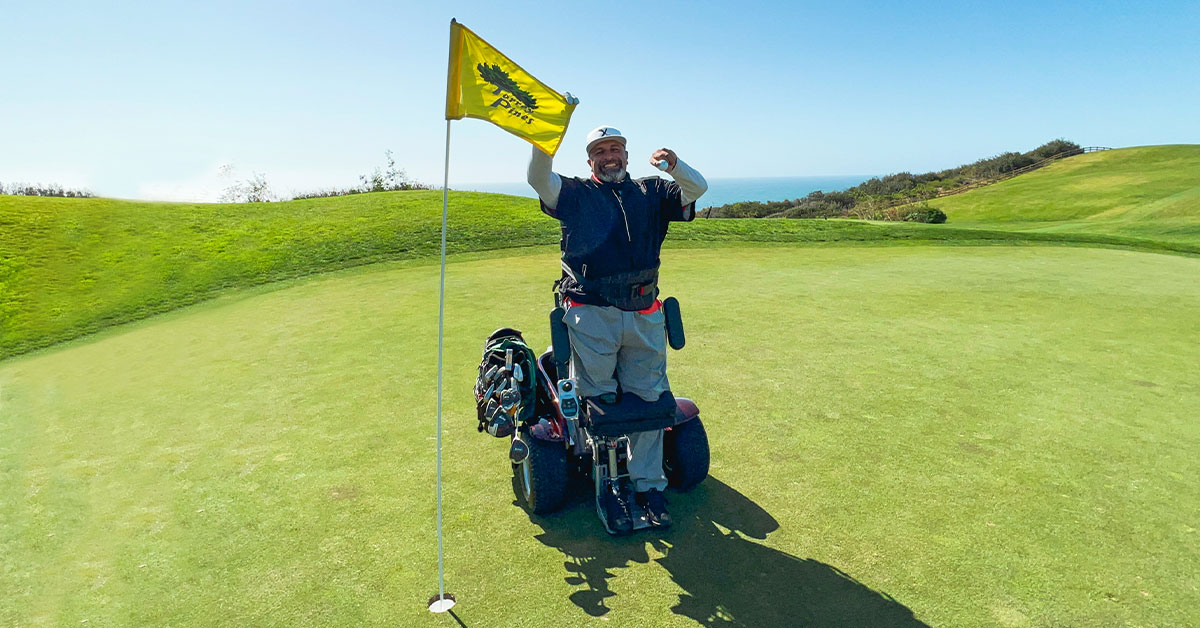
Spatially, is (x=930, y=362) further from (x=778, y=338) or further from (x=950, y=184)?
(x=950, y=184)

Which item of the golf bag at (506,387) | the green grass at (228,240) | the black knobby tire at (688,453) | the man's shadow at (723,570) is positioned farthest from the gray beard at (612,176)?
the green grass at (228,240)

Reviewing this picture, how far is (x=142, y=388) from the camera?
5992 mm

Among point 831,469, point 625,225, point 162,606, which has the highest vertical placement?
point 625,225

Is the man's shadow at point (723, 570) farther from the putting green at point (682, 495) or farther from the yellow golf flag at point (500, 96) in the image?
the yellow golf flag at point (500, 96)

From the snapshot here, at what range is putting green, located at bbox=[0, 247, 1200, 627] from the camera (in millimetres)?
2908

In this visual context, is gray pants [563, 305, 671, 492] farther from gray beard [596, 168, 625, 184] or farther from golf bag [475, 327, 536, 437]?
gray beard [596, 168, 625, 184]

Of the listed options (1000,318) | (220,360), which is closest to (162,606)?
(220,360)

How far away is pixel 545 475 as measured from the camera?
3.59 m

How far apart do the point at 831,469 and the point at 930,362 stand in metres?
2.52

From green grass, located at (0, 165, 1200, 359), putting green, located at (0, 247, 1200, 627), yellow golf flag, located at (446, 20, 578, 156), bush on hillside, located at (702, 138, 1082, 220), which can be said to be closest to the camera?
putting green, located at (0, 247, 1200, 627)

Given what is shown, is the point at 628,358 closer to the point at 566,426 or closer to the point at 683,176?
the point at 566,426

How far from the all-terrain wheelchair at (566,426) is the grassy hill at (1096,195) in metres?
19.0

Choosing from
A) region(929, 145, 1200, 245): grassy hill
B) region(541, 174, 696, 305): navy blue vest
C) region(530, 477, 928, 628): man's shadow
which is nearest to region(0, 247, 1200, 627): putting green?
region(530, 477, 928, 628): man's shadow

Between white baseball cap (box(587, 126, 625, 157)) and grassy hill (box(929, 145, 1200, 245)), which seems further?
grassy hill (box(929, 145, 1200, 245))
